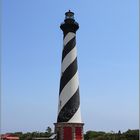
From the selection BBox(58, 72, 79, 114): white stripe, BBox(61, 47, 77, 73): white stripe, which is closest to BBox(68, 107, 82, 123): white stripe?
BBox(58, 72, 79, 114): white stripe

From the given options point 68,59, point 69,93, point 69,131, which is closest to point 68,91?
point 69,93

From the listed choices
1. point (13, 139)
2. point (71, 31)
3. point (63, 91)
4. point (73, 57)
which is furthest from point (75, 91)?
point (13, 139)

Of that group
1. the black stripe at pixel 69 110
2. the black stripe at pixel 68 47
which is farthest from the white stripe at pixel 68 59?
the black stripe at pixel 69 110

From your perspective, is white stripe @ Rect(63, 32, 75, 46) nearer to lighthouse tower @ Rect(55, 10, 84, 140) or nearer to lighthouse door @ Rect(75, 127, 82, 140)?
lighthouse tower @ Rect(55, 10, 84, 140)

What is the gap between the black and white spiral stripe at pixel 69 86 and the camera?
17.4 m

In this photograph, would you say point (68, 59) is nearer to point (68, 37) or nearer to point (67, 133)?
point (68, 37)

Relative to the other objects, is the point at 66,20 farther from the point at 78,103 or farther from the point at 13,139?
the point at 13,139

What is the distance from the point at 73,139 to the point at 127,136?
2539 cm

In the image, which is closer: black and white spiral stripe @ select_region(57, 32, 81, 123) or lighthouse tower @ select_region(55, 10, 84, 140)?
lighthouse tower @ select_region(55, 10, 84, 140)

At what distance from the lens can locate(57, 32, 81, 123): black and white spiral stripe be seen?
17375 millimetres

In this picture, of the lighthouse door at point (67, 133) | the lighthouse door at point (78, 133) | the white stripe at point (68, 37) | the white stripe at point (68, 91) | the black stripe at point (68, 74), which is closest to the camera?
the lighthouse door at point (67, 133)

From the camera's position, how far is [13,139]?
2864cm

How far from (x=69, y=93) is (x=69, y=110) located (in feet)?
2.99

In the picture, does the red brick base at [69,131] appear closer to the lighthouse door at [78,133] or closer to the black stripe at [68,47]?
the lighthouse door at [78,133]
